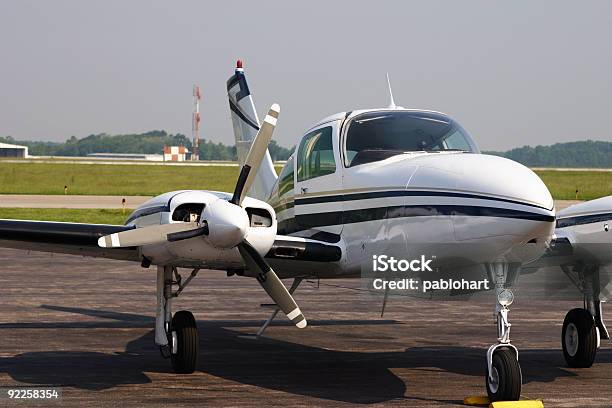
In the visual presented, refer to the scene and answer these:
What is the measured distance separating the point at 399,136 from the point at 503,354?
9.80ft

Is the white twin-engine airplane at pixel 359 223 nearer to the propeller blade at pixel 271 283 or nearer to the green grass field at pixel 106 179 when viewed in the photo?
the propeller blade at pixel 271 283

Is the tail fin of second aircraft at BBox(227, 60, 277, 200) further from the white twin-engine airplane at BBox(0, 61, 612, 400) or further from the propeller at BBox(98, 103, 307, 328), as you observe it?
the propeller at BBox(98, 103, 307, 328)

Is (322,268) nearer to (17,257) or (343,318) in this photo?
(343,318)

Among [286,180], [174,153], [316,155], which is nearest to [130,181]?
[286,180]

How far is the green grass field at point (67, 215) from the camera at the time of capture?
40.8m

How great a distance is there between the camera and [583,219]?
11.9 m

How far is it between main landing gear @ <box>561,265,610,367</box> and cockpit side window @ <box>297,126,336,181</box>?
11.2 ft

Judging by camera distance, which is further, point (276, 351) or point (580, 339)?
point (276, 351)

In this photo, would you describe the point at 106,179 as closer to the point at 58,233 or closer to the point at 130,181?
the point at 130,181

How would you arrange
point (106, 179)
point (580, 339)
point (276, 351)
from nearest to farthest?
1. point (580, 339)
2. point (276, 351)
3. point (106, 179)

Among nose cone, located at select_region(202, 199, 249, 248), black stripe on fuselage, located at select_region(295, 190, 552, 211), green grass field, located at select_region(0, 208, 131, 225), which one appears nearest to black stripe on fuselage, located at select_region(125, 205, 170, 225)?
nose cone, located at select_region(202, 199, 249, 248)

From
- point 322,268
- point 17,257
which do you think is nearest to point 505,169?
point 322,268

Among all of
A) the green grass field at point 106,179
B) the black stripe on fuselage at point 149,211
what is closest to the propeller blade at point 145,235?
the black stripe on fuselage at point 149,211

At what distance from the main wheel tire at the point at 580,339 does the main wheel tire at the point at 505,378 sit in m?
3.12
